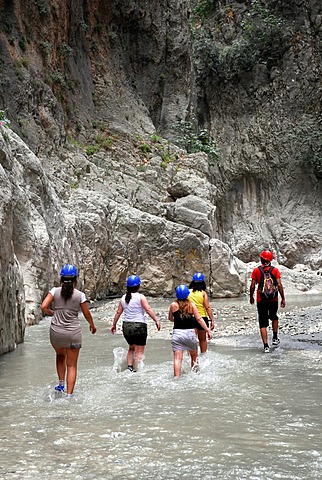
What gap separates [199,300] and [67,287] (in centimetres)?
276

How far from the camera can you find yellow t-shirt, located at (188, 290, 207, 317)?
8.38m

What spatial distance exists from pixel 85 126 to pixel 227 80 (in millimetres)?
17150

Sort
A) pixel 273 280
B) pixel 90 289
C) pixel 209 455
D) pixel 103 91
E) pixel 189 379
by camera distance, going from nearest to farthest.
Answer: pixel 209 455, pixel 189 379, pixel 273 280, pixel 90 289, pixel 103 91

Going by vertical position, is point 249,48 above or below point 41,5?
above

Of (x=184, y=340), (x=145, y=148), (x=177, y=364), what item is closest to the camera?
(x=177, y=364)

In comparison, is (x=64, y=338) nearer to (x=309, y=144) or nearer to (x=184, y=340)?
(x=184, y=340)

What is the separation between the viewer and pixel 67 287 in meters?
6.18

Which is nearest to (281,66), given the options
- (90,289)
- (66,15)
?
(66,15)

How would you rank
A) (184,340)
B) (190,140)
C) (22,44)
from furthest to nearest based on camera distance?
(190,140)
(22,44)
(184,340)

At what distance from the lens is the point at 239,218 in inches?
1501

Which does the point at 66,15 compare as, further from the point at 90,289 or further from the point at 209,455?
the point at 209,455

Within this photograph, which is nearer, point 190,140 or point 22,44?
point 22,44

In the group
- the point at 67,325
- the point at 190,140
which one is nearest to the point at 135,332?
the point at 67,325

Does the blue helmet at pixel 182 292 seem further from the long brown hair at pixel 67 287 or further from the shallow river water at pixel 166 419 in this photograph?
the long brown hair at pixel 67 287
